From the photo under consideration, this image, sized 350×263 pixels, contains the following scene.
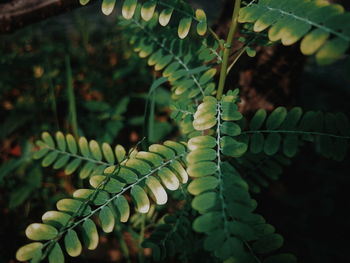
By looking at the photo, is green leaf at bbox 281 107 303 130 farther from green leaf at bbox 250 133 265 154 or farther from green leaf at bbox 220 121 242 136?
green leaf at bbox 220 121 242 136

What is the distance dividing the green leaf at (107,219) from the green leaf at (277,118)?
1.65 feet

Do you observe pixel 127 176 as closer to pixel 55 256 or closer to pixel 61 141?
pixel 55 256

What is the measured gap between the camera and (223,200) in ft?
1.98

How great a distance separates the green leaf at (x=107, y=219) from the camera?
2.26 feet

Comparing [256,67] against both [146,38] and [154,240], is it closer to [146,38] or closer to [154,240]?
[146,38]

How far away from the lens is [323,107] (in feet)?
8.63

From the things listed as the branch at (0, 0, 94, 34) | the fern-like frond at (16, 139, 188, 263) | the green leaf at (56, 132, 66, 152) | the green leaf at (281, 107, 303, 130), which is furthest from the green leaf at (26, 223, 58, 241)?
the branch at (0, 0, 94, 34)

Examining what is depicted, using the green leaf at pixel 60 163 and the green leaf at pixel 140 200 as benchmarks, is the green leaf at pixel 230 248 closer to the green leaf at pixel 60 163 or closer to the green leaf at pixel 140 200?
the green leaf at pixel 140 200

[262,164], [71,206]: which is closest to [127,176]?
[71,206]

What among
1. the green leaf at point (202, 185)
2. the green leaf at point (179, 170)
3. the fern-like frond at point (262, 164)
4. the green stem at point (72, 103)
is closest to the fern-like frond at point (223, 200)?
the green leaf at point (202, 185)

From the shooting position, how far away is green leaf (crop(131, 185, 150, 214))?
0.71 meters

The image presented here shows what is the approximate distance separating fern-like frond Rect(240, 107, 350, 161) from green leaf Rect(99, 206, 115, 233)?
0.42 meters

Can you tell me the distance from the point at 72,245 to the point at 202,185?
31cm

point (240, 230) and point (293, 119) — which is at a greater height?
point (293, 119)
